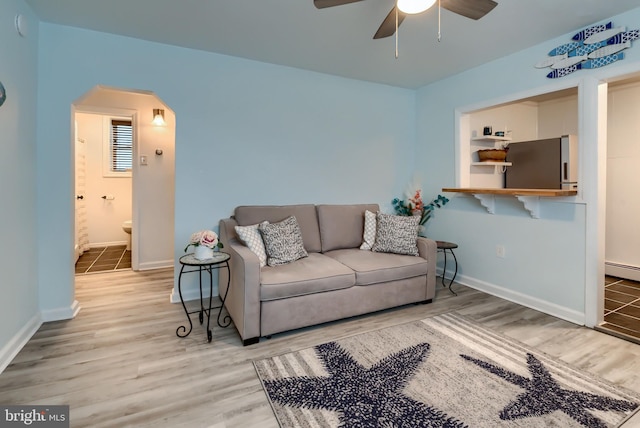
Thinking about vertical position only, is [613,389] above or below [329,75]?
below

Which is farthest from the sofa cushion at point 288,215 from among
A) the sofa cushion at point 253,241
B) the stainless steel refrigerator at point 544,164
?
the stainless steel refrigerator at point 544,164

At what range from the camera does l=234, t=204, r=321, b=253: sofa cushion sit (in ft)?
10.3

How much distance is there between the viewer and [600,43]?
2.48 m

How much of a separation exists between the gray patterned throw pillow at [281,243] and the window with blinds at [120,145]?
4.15 meters

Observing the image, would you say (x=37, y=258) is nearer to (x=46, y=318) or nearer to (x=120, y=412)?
(x=46, y=318)

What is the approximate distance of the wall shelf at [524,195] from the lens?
103 inches

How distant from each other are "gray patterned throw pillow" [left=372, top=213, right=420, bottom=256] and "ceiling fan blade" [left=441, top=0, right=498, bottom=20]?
190 centimetres

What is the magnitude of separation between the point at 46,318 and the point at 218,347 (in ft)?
5.24

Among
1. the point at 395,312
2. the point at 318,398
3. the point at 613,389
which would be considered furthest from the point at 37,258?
the point at 613,389

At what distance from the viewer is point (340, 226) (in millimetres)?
3492

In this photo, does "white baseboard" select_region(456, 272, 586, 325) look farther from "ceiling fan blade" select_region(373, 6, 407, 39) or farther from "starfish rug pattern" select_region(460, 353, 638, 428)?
"ceiling fan blade" select_region(373, 6, 407, 39)

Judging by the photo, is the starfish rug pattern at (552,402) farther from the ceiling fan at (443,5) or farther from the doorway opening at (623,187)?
the doorway opening at (623,187)

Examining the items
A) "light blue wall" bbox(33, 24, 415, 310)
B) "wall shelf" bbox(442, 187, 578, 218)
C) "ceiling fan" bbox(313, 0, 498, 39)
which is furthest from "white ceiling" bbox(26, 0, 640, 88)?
"wall shelf" bbox(442, 187, 578, 218)

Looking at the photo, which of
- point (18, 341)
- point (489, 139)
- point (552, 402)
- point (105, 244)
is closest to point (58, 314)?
point (18, 341)
